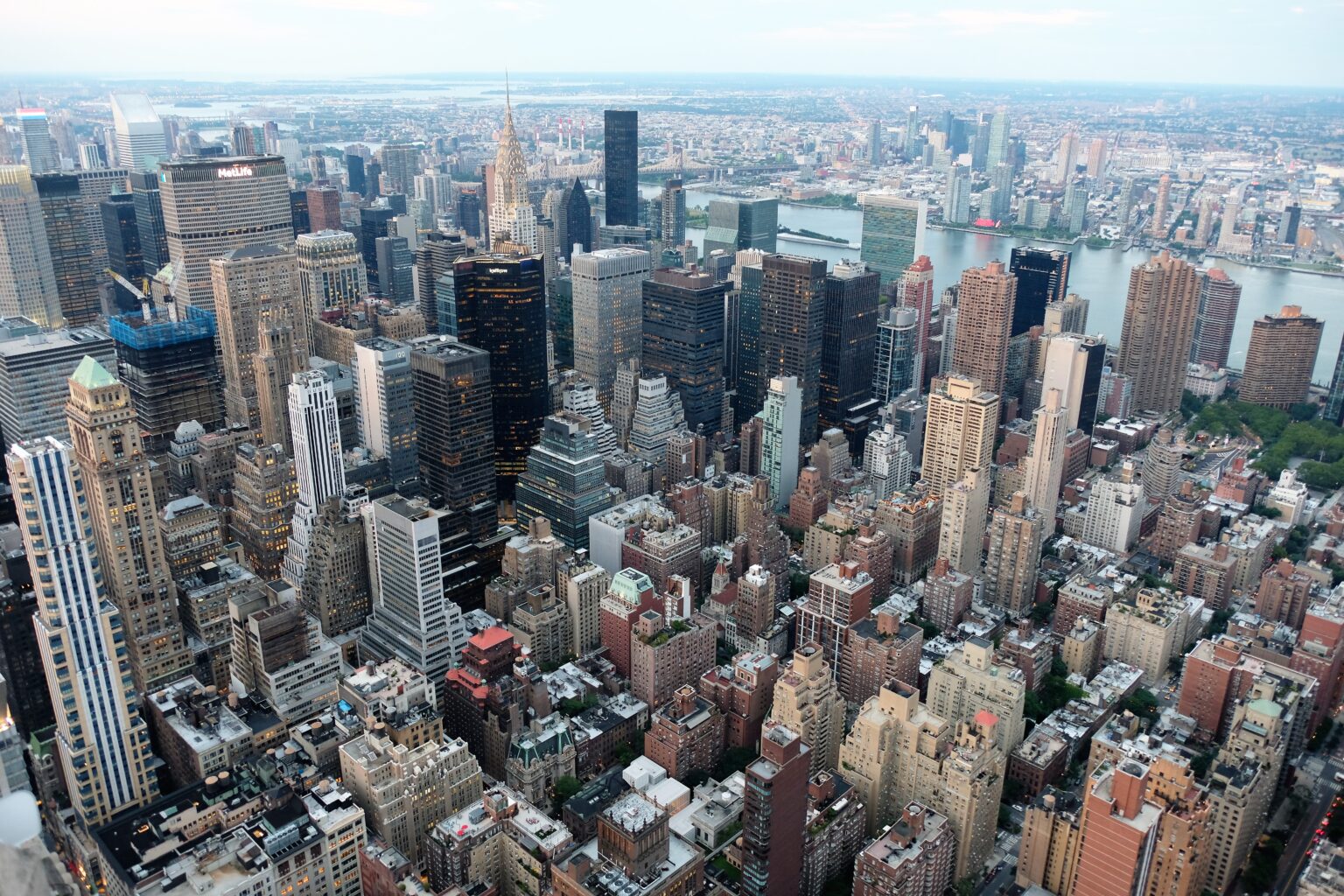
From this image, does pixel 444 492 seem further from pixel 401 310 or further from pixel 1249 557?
pixel 1249 557

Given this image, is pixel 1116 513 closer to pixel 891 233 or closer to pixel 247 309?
pixel 891 233

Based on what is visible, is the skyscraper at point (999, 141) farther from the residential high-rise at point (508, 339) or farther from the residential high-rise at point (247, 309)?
the residential high-rise at point (247, 309)

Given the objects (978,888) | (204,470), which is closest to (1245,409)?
(978,888)

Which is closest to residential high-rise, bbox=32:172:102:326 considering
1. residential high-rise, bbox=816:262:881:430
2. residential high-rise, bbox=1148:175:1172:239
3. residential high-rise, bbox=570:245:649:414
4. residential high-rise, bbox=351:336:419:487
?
residential high-rise, bbox=351:336:419:487

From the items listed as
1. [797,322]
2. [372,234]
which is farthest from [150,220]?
[797,322]

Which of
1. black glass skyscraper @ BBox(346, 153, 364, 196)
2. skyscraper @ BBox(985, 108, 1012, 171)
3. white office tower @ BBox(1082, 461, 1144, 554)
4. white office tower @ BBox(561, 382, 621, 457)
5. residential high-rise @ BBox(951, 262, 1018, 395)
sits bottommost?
white office tower @ BBox(1082, 461, 1144, 554)

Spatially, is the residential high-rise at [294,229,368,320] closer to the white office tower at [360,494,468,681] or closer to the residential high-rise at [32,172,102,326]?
the residential high-rise at [32,172,102,326]

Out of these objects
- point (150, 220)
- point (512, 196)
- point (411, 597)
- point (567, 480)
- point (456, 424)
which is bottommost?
point (411, 597)

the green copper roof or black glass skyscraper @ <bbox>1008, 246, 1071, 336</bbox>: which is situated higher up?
the green copper roof
